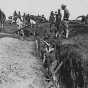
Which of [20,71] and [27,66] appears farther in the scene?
[27,66]

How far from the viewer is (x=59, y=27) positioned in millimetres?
16031

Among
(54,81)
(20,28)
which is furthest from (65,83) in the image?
(20,28)

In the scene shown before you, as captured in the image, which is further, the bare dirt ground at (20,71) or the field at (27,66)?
the bare dirt ground at (20,71)

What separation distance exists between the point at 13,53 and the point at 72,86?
377 inches

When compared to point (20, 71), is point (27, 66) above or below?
above

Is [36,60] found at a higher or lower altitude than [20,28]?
lower

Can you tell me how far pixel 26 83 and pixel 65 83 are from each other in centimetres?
244

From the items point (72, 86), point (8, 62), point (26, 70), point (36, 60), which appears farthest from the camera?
point (36, 60)

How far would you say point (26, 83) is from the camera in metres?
11.2

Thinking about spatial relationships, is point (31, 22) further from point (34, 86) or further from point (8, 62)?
point (34, 86)

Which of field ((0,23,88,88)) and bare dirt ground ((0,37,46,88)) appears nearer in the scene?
field ((0,23,88,88))

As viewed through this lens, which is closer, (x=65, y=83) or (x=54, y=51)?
(x=65, y=83)

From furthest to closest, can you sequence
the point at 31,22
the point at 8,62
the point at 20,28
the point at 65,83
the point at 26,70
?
the point at 31,22 < the point at 20,28 < the point at 8,62 < the point at 26,70 < the point at 65,83

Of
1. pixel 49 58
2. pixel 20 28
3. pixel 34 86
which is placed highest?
pixel 20 28
